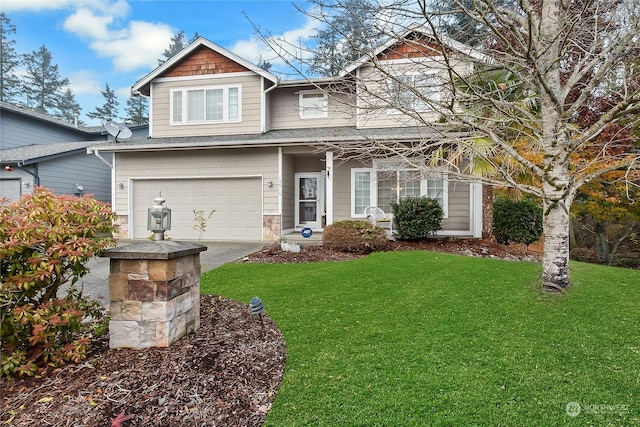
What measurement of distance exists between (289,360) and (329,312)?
1.19 metres

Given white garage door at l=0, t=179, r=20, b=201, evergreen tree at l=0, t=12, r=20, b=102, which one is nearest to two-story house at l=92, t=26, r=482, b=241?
white garage door at l=0, t=179, r=20, b=201

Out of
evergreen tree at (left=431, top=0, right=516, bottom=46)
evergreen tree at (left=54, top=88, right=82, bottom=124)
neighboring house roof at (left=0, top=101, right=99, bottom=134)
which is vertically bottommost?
evergreen tree at (left=431, top=0, right=516, bottom=46)

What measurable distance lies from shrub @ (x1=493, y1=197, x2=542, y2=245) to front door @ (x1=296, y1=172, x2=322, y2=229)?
5564 millimetres

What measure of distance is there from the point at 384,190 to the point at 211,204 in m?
5.52

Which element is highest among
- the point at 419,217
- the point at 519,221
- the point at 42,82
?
the point at 42,82

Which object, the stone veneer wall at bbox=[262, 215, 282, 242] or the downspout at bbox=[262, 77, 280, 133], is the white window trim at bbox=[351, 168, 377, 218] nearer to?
the stone veneer wall at bbox=[262, 215, 282, 242]

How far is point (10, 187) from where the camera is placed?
12617 mm

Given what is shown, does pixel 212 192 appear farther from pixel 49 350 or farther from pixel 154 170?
pixel 49 350

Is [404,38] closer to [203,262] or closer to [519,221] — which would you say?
[203,262]

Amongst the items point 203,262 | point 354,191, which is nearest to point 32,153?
point 203,262

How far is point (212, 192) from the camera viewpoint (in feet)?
36.3

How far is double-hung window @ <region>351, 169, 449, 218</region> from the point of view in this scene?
1004 centimetres

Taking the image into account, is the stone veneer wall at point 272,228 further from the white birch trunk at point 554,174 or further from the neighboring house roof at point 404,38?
the white birch trunk at point 554,174

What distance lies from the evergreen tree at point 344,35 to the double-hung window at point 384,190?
Result: 18.4ft
